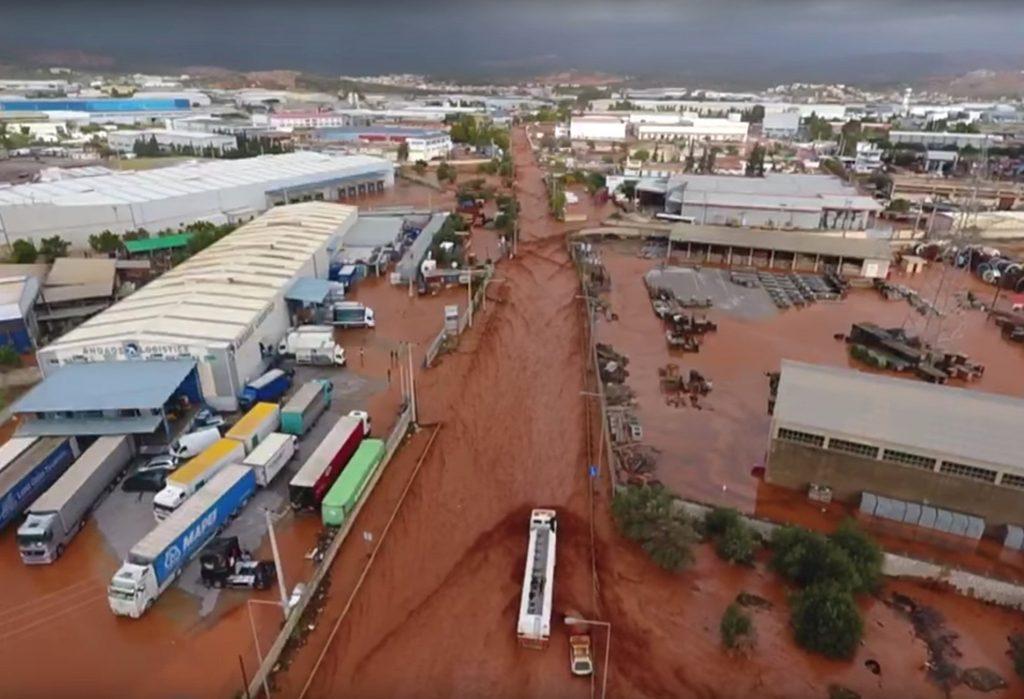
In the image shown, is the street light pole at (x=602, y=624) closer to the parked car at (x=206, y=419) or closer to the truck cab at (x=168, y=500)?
the truck cab at (x=168, y=500)

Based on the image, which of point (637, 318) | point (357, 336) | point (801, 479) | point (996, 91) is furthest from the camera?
point (996, 91)

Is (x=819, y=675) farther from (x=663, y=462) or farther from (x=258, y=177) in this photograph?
(x=258, y=177)

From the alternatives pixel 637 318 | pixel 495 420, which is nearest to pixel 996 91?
pixel 637 318

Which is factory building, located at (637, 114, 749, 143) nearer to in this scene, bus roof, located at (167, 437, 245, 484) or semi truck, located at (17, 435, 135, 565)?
bus roof, located at (167, 437, 245, 484)

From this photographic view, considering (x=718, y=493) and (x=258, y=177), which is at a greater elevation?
(x=258, y=177)

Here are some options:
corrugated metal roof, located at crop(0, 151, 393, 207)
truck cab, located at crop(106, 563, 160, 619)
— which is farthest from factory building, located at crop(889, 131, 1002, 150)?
truck cab, located at crop(106, 563, 160, 619)

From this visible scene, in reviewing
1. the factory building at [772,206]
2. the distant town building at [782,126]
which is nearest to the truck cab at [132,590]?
the factory building at [772,206]

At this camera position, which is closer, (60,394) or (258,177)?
(60,394)
